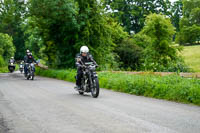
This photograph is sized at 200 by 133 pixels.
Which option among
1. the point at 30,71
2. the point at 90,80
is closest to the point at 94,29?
the point at 30,71

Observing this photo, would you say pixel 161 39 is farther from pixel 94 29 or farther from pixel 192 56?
pixel 192 56

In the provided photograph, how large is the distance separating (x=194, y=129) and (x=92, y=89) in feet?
19.9

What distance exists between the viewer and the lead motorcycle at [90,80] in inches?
449

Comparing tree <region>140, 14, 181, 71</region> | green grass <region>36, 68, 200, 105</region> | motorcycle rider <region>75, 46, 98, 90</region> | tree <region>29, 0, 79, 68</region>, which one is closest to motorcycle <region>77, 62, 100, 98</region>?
motorcycle rider <region>75, 46, 98, 90</region>

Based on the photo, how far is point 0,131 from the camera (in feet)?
19.8

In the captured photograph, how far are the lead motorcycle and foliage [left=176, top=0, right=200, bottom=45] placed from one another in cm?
6162

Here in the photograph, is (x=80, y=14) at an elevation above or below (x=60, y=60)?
above

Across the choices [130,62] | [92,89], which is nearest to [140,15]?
[130,62]

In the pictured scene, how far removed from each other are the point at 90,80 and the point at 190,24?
6929cm

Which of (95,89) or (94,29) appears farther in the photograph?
(94,29)

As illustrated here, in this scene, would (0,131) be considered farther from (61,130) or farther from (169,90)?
(169,90)

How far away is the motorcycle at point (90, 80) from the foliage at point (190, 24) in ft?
202

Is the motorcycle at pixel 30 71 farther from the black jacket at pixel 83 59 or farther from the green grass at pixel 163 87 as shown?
the black jacket at pixel 83 59

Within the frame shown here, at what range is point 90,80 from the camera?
38.4 feet
